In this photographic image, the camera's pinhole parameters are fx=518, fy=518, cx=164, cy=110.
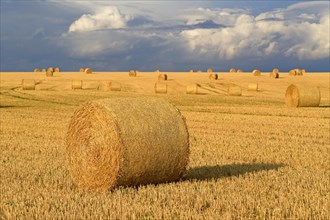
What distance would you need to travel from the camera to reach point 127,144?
27.0ft

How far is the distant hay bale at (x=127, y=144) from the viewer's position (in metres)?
8.27

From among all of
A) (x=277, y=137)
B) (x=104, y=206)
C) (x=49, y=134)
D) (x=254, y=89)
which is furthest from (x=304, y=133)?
(x=254, y=89)

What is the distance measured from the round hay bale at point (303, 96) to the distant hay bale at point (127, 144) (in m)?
19.2

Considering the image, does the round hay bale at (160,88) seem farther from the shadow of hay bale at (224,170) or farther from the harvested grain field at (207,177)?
the shadow of hay bale at (224,170)

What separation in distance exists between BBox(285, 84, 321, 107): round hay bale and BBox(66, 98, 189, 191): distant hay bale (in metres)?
19.2

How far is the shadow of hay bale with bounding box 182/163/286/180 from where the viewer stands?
9.52m

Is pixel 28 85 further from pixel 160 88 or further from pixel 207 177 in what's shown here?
pixel 207 177

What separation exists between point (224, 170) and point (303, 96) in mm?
18234

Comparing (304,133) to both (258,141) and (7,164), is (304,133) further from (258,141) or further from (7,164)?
(7,164)

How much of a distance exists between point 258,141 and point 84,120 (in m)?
6.82

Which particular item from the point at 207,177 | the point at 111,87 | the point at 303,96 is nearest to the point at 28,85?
the point at 111,87

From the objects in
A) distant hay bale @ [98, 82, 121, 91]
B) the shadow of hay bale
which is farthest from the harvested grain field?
distant hay bale @ [98, 82, 121, 91]

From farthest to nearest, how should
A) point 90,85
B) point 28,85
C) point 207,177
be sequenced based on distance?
point 90,85, point 28,85, point 207,177

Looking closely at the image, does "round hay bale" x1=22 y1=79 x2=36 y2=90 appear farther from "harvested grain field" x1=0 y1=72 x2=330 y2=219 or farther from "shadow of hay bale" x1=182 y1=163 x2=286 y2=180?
"shadow of hay bale" x1=182 y1=163 x2=286 y2=180
